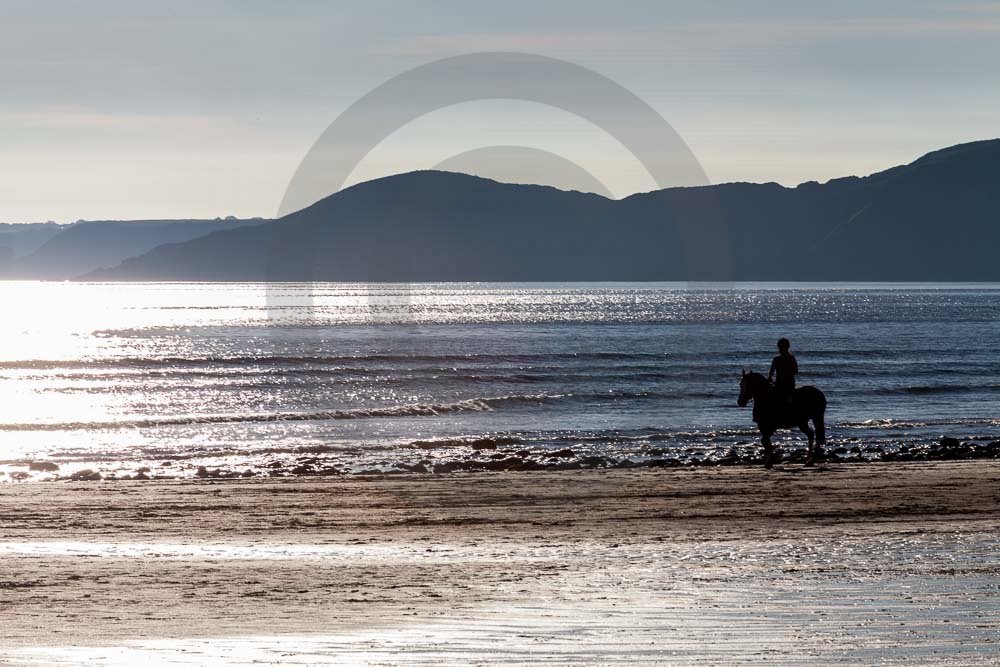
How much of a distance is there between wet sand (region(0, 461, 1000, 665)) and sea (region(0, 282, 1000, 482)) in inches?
214

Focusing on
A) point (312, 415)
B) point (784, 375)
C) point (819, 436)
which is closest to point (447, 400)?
point (312, 415)

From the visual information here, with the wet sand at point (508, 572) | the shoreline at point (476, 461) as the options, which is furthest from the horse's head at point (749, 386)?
the wet sand at point (508, 572)

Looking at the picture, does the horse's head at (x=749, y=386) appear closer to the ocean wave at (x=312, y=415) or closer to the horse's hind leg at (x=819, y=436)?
the horse's hind leg at (x=819, y=436)

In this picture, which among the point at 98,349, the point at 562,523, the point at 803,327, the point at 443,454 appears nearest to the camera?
the point at 562,523

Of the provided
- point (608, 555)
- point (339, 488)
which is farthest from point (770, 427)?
point (608, 555)

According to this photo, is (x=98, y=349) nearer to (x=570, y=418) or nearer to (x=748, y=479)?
(x=570, y=418)

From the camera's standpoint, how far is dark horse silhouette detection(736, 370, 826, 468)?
2406 centimetres

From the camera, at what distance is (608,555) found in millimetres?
13531

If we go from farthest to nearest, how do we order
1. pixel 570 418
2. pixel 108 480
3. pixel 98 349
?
pixel 98 349, pixel 570 418, pixel 108 480

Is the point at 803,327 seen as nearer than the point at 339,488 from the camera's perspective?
No

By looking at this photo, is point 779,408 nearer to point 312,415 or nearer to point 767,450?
point 767,450

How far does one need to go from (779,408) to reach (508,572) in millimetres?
12965

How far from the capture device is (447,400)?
41.8m

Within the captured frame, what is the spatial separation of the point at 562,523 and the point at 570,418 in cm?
1918
